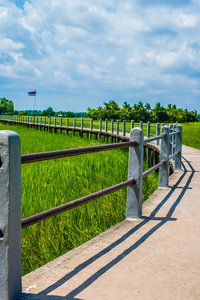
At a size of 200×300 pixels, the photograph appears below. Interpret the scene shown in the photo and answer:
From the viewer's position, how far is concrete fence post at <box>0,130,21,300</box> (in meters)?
2.45

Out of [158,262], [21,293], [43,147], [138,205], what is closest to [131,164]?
[138,205]

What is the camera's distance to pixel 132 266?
10.5 ft

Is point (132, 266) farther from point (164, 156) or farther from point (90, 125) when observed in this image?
point (90, 125)

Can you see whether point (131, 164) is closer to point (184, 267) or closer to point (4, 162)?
point (184, 267)

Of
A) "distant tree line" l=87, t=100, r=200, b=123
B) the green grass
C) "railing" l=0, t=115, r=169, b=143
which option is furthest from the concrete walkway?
"distant tree line" l=87, t=100, r=200, b=123

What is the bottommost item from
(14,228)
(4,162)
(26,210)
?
(26,210)

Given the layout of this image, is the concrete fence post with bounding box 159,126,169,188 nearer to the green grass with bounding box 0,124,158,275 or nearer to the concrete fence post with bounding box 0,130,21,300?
the green grass with bounding box 0,124,158,275

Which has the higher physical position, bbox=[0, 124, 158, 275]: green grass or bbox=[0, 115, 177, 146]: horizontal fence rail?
bbox=[0, 115, 177, 146]: horizontal fence rail

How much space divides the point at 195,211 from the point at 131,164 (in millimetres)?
1195

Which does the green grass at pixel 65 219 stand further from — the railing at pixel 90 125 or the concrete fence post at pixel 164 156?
the railing at pixel 90 125

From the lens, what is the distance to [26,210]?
5664mm

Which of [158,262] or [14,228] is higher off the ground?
[14,228]

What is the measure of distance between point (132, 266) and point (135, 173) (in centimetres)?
174

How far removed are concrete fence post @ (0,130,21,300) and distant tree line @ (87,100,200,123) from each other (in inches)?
4530
